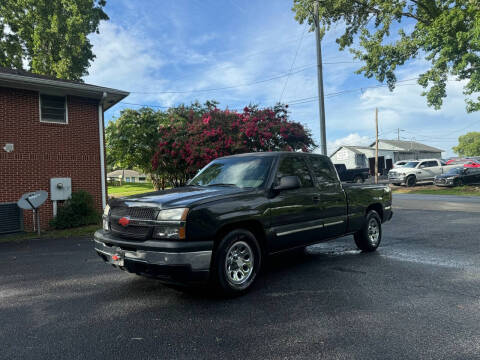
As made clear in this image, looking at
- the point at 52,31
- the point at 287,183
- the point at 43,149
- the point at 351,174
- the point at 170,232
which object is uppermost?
the point at 52,31

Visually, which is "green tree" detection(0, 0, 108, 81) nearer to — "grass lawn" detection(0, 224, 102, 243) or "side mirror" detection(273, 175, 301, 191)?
"grass lawn" detection(0, 224, 102, 243)

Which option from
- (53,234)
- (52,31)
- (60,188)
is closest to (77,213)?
(60,188)

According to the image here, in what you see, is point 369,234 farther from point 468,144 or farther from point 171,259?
point 468,144

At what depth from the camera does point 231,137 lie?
13.1 m

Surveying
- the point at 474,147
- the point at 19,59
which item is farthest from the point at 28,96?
the point at 474,147

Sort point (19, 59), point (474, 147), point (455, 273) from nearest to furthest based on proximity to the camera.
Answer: point (455, 273) < point (19, 59) < point (474, 147)

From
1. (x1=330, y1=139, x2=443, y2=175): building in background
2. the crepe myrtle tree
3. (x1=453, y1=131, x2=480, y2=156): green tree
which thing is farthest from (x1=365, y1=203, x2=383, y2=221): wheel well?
(x1=453, y1=131, x2=480, y2=156): green tree

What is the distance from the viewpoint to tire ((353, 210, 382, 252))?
6371 millimetres

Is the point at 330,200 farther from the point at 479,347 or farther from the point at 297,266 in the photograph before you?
the point at 479,347

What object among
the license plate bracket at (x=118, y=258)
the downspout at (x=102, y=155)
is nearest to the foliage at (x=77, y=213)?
the downspout at (x=102, y=155)

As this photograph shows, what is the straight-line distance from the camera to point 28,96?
430 inches

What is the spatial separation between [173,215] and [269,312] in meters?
1.53

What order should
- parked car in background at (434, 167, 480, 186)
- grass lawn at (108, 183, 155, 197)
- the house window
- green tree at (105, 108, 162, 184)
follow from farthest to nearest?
grass lawn at (108, 183, 155, 197) < green tree at (105, 108, 162, 184) < parked car in background at (434, 167, 480, 186) < the house window

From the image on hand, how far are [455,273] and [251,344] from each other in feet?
12.2
